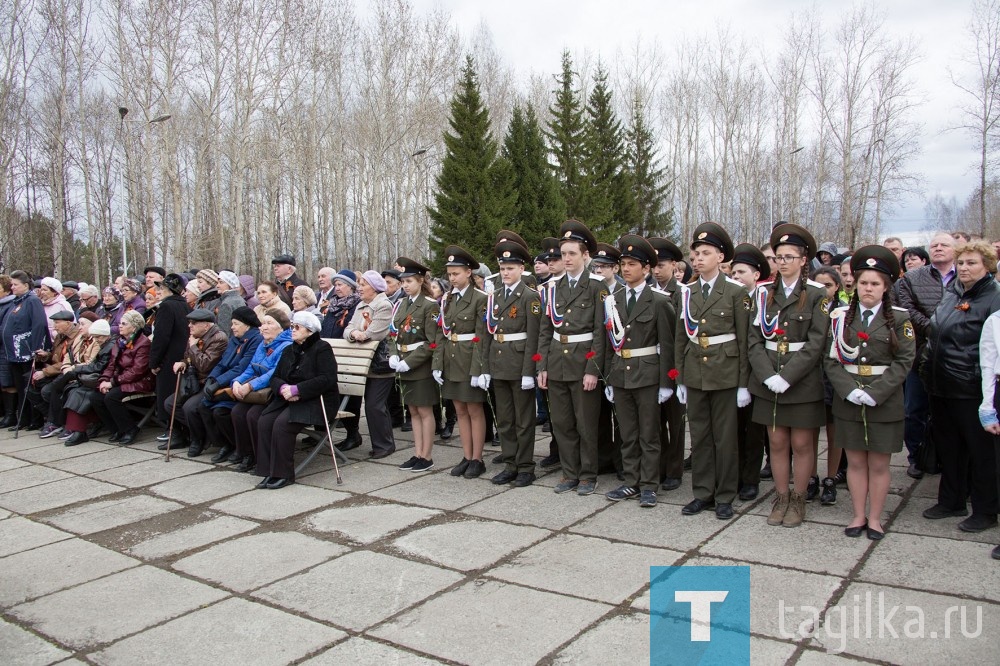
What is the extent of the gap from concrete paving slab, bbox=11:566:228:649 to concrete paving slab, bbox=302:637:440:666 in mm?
1068

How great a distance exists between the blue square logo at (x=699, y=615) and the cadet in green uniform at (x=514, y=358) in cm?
221

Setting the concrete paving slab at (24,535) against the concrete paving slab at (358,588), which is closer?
the concrete paving slab at (358,588)

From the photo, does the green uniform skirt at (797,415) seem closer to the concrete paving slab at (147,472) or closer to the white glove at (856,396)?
the white glove at (856,396)

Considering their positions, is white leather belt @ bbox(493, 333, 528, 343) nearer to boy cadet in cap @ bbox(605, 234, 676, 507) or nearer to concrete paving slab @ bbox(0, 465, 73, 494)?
boy cadet in cap @ bbox(605, 234, 676, 507)

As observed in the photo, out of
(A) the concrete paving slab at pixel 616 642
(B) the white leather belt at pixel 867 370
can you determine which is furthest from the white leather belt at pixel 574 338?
(A) the concrete paving slab at pixel 616 642

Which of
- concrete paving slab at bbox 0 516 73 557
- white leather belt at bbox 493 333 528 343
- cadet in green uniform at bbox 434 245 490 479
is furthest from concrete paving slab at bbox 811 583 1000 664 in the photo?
concrete paving slab at bbox 0 516 73 557

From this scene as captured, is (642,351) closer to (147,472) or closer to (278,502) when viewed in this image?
(278,502)

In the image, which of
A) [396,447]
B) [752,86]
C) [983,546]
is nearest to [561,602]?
[983,546]

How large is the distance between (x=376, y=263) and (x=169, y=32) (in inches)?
498

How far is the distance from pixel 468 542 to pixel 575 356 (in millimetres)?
1774

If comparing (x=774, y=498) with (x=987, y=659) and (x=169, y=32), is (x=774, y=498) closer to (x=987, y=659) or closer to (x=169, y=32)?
(x=987, y=659)

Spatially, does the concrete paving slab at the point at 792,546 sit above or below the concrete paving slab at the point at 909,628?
above

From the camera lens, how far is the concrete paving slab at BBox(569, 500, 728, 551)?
4734 millimetres

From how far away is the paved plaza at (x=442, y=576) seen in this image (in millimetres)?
3459
